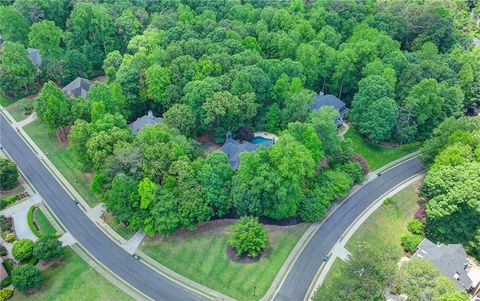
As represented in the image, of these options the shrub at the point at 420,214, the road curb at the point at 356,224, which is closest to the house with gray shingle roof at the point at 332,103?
the road curb at the point at 356,224

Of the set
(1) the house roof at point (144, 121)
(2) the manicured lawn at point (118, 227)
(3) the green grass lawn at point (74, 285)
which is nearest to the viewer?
(3) the green grass lawn at point (74, 285)

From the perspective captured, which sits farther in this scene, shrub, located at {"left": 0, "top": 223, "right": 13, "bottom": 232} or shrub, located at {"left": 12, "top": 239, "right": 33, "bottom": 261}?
shrub, located at {"left": 0, "top": 223, "right": 13, "bottom": 232}

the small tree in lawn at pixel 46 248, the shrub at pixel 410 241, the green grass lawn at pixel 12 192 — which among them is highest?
the shrub at pixel 410 241

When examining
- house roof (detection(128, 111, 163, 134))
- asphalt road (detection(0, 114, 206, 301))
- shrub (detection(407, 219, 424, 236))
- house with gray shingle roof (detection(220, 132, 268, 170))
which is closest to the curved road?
asphalt road (detection(0, 114, 206, 301))

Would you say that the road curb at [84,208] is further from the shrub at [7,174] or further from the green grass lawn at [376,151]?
the green grass lawn at [376,151]

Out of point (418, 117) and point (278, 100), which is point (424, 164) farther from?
point (278, 100)

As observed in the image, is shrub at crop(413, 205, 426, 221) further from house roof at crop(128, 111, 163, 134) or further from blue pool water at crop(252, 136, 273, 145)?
house roof at crop(128, 111, 163, 134)
